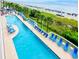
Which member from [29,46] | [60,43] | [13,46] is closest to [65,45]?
[60,43]

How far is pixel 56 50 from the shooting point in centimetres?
287

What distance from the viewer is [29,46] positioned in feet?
10.3

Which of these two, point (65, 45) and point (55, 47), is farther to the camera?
point (55, 47)

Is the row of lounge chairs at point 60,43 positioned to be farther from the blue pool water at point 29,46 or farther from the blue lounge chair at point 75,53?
the blue pool water at point 29,46

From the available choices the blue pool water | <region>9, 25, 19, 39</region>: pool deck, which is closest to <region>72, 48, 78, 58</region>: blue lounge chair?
the blue pool water

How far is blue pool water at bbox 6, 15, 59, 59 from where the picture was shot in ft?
9.70

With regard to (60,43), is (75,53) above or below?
below

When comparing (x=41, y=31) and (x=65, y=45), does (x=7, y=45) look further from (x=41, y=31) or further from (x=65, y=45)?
(x=65, y=45)

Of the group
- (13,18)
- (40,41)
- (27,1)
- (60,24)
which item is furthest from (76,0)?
(13,18)

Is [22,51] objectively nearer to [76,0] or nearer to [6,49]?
[6,49]

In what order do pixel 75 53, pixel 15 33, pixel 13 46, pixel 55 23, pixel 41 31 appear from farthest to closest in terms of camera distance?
pixel 15 33 → pixel 13 46 → pixel 41 31 → pixel 55 23 → pixel 75 53

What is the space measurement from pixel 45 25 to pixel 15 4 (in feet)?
3.36

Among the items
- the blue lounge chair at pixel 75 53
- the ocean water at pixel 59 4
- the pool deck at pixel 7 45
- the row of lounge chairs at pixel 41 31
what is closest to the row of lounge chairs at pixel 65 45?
the blue lounge chair at pixel 75 53

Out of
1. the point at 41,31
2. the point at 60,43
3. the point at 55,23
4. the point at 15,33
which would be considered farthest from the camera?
the point at 15,33
